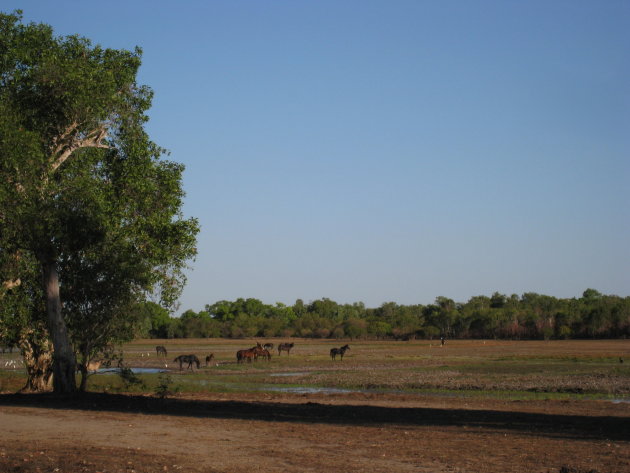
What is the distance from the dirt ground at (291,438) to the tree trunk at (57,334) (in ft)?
3.52

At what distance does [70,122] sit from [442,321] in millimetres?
113916

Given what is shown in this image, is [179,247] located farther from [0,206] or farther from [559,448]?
[559,448]

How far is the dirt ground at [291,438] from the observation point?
37.3 feet

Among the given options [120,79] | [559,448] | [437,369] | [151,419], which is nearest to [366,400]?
[151,419]

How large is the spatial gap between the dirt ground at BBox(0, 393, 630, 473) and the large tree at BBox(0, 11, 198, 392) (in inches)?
177

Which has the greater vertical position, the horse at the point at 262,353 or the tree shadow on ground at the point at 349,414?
the tree shadow on ground at the point at 349,414

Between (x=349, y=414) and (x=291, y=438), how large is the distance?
4675mm

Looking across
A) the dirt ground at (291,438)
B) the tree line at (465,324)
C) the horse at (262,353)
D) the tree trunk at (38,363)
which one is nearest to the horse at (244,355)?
the horse at (262,353)

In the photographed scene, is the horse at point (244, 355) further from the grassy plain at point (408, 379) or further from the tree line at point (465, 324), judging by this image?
the tree line at point (465, 324)

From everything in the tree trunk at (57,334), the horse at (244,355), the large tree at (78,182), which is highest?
the large tree at (78,182)

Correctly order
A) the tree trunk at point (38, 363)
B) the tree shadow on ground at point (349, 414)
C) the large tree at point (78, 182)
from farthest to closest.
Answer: the tree trunk at point (38, 363) → the large tree at point (78, 182) → the tree shadow on ground at point (349, 414)

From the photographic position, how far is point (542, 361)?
52.3 m

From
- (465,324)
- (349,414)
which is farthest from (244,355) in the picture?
(465,324)

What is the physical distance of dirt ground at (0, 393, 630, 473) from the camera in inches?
447
